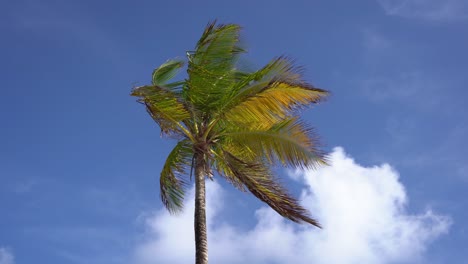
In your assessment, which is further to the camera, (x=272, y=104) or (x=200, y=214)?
(x=272, y=104)

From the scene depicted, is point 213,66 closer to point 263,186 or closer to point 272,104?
point 272,104

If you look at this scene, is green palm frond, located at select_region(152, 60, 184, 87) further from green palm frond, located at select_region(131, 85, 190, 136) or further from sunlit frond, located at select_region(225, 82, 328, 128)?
sunlit frond, located at select_region(225, 82, 328, 128)

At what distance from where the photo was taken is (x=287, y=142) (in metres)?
18.2

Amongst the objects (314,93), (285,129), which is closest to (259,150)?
(285,129)

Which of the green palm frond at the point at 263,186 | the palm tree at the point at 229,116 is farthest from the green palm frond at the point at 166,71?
the green palm frond at the point at 263,186

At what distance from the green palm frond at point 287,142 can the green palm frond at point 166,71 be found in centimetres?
233

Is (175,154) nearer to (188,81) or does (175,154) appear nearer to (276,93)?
(188,81)

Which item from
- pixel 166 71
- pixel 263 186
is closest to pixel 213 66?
pixel 166 71

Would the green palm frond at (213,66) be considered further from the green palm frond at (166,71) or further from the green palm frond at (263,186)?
the green palm frond at (263,186)

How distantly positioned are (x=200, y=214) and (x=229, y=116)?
274 centimetres

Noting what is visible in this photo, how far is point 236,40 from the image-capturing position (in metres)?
19.2

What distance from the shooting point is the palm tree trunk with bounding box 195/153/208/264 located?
16922 mm

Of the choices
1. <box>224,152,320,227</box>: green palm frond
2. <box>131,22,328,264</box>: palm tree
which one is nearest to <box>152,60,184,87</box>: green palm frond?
<box>131,22,328,264</box>: palm tree

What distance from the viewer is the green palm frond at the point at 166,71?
1873 cm
